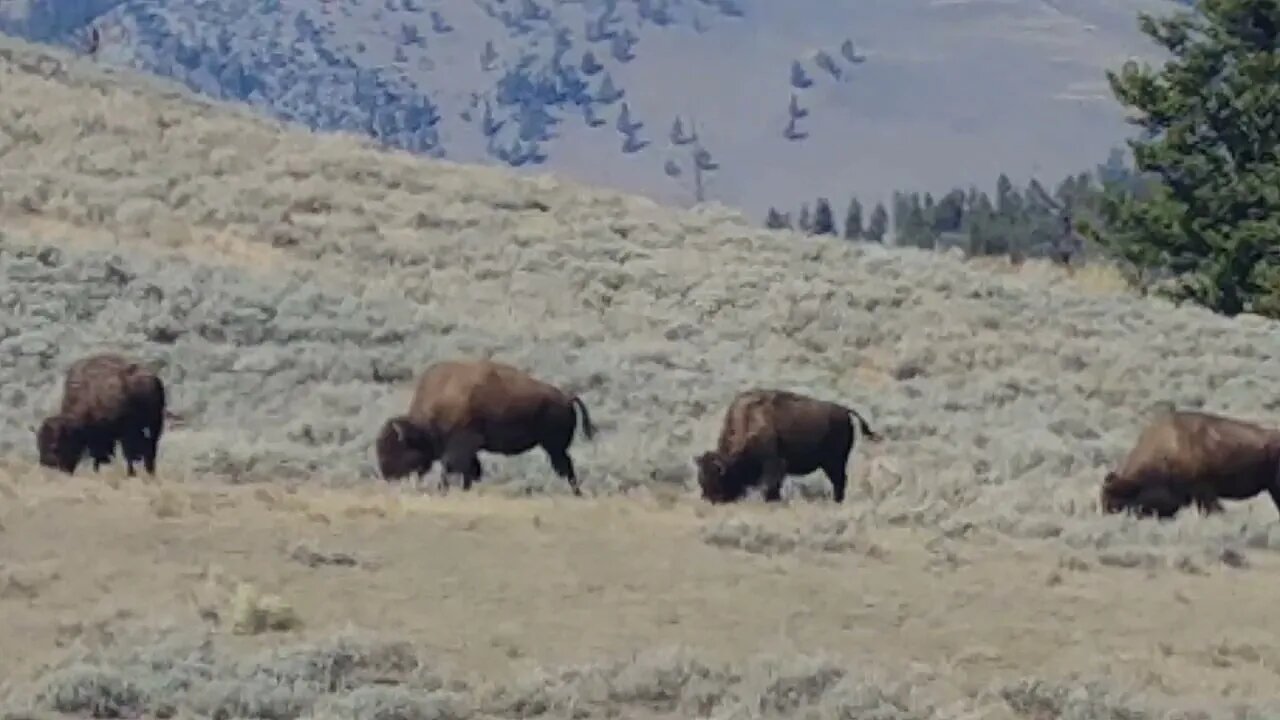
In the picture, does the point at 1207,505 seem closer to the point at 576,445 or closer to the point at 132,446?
the point at 576,445

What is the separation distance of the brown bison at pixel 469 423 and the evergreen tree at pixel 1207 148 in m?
23.1

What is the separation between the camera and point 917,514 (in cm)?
1569

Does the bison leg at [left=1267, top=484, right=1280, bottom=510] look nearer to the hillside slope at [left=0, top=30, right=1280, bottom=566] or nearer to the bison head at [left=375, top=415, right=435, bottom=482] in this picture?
the hillside slope at [left=0, top=30, right=1280, bottom=566]

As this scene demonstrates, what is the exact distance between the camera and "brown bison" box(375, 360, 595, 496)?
1689cm

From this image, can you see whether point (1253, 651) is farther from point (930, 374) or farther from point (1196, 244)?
point (1196, 244)

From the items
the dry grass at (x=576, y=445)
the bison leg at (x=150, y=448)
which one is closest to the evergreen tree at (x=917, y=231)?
the dry grass at (x=576, y=445)

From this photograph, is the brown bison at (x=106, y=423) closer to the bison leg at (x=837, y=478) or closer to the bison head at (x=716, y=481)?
the bison head at (x=716, y=481)

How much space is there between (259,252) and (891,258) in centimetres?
975

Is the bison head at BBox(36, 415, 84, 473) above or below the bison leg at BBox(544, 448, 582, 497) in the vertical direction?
above

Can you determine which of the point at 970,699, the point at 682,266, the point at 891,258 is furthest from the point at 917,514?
the point at 891,258

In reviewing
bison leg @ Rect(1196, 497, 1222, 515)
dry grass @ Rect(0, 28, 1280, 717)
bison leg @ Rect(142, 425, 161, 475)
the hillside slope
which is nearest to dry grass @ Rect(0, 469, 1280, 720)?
dry grass @ Rect(0, 28, 1280, 717)

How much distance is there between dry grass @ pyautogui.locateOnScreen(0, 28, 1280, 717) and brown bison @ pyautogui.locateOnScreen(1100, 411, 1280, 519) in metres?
0.28

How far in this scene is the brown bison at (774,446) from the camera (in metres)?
17.0

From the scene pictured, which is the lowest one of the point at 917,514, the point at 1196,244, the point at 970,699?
the point at 1196,244
